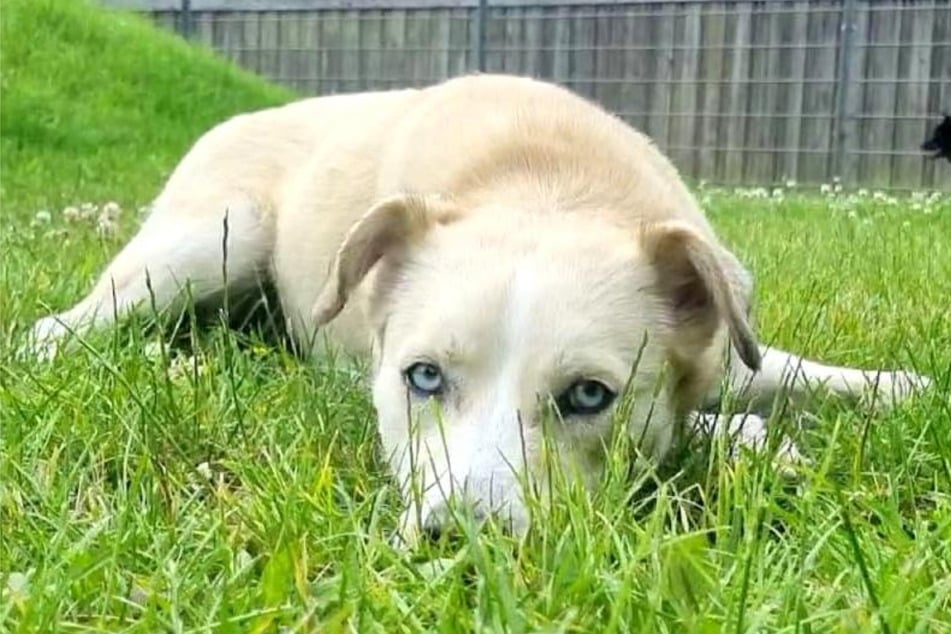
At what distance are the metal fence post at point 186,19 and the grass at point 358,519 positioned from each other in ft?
45.2

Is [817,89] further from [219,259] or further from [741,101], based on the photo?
[219,259]

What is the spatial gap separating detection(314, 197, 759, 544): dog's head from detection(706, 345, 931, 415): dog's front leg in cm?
17

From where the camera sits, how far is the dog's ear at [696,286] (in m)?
2.61

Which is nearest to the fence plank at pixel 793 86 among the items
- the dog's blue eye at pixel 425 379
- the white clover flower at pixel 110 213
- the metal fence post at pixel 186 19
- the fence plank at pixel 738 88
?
the fence plank at pixel 738 88

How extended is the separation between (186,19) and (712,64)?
6167mm

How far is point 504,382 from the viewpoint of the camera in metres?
2.44

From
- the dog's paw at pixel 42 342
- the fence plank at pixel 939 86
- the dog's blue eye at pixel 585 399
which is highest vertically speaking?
the fence plank at pixel 939 86

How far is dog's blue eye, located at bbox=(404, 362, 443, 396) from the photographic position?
2.55 metres

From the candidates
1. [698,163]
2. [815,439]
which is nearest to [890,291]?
[815,439]

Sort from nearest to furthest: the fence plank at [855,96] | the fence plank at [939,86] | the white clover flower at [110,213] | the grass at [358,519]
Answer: the grass at [358,519] < the white clover flower at [110,213] < the fence plank at [939,86] < the fence plank at [855,96]

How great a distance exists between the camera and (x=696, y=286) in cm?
284

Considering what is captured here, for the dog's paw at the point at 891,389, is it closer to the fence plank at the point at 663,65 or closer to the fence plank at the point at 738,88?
the fence plank at the point at 738,88

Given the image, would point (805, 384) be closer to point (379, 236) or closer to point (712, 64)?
point (379, 236)

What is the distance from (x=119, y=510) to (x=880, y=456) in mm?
1266
